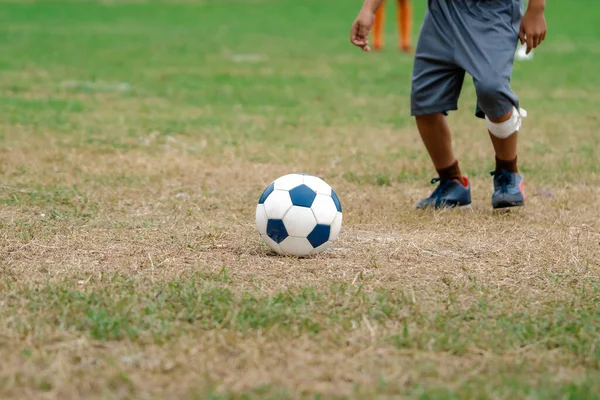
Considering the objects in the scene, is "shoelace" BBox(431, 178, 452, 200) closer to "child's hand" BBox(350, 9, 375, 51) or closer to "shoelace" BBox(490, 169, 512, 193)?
"shoelace" BBox(490, 169, 512, 193)

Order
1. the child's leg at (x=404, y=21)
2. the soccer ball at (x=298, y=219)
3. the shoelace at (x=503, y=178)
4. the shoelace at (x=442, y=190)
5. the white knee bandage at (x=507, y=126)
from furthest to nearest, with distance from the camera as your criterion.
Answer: the child's leg at (x=404, y=21)
the shoelace at (x=442, y=190)
the shoelace at (x=503, y=178)
the white knee bandage at (x=507, y=126)
the soccer ball at (x=298, y=219)

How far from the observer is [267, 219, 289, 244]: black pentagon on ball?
12.5 feet

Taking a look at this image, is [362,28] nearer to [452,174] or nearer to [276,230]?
[452,174]

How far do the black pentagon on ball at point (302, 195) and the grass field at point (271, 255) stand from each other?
0.24m

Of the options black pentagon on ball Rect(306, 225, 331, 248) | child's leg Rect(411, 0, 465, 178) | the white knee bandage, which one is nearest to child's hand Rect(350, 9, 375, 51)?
child's leg Rect(411, 0, 465, 178)

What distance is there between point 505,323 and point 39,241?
2001 millimetres

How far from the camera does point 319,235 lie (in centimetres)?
383

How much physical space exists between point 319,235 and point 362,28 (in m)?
1.25

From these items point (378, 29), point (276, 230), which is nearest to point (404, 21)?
point (378, 29)

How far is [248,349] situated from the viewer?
108 inches

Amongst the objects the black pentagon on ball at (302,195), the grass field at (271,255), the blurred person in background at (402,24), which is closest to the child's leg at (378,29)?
the blurred person in background at (402,24)

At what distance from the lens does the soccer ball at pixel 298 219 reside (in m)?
3.81

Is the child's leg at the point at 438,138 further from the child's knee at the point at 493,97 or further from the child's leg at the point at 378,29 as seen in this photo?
the child's leg at the point at 378,29

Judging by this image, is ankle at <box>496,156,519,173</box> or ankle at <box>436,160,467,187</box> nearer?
ankle at <box>496,156,519,173</box>
